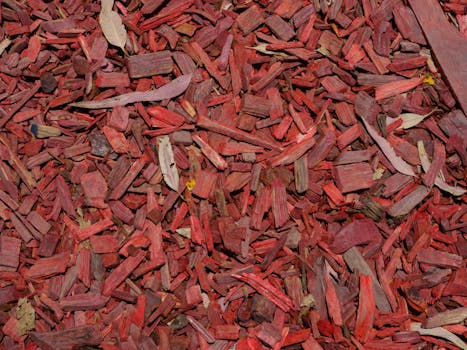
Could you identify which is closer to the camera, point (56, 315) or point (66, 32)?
point (56, 315)

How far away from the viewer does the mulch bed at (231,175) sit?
8.08ft

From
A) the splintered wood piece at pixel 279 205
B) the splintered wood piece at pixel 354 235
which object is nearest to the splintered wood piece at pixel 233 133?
the splintered wood piece at pixel 279 205

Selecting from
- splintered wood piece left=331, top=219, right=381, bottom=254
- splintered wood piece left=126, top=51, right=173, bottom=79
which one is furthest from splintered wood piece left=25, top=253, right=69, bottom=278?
splintered wood piece left=331, top=219, right=381, bottom=254

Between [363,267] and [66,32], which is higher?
[66,32]

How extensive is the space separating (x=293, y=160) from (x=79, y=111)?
1.01m

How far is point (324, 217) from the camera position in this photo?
2.53 m

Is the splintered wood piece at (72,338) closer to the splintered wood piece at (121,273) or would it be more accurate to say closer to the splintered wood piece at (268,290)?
the splintered wood piece at (121,273)

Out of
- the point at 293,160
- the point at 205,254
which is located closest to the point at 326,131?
the point at 293,160

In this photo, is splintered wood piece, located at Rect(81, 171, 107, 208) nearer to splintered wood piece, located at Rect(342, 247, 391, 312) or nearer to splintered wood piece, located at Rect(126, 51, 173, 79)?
splintered wood piece, located at Rect(126, 51, 173, 79)

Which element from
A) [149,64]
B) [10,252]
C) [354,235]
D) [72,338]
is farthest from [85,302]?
[354,235]

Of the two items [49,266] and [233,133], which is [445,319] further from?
[49,266]

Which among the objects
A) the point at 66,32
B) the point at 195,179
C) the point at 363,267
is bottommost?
the point at 363,267

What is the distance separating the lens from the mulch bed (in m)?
2.46

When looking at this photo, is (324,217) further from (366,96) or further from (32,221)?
(32,221)
